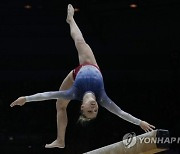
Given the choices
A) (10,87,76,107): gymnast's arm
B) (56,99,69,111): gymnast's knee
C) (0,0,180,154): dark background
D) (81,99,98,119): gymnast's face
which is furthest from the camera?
(0,0,180,154): dark background

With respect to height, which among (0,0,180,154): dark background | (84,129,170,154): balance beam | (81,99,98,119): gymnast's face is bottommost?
(0,0,180,154): dark background

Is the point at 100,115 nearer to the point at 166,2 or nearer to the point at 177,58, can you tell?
the point at 177,58

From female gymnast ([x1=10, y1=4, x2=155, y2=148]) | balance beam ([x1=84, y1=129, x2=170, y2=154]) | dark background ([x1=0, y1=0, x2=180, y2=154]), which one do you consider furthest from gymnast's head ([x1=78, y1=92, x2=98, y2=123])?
dark background ([x1=0, y1=0, x2=180, y2=154])

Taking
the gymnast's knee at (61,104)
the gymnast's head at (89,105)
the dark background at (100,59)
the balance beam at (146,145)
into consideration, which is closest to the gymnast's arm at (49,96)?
the gymnast's head at (89,105)

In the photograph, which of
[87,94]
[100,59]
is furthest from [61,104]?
[100,59]

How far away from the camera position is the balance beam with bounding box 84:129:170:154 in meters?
3.78

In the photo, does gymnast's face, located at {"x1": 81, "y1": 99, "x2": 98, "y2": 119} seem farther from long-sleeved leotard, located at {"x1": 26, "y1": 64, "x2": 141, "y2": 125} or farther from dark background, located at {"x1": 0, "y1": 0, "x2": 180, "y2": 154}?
dark background, located at {"x1": 0, "y1": 0, "x2": 180, "y2": 154}

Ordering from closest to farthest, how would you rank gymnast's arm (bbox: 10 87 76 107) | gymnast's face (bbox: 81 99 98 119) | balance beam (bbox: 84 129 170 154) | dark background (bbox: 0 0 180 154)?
1. balance beam (bbox: 84 129 170 154)
2. gymnast's face (bbox: 81 99 98 119)
3. gymnast's arm (bbox: 10 87 76 107)
4. dark background (bbox: 0 0 180 154)

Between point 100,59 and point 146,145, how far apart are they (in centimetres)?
666

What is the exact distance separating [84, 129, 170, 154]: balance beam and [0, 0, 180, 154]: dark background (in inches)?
179

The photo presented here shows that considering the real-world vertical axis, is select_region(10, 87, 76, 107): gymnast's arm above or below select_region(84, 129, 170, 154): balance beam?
above

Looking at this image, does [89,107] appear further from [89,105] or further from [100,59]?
[100,59]

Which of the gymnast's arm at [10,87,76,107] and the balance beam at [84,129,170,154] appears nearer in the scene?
the balance beam at [84,129,170,154]

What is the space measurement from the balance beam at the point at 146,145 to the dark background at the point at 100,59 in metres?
4.56
